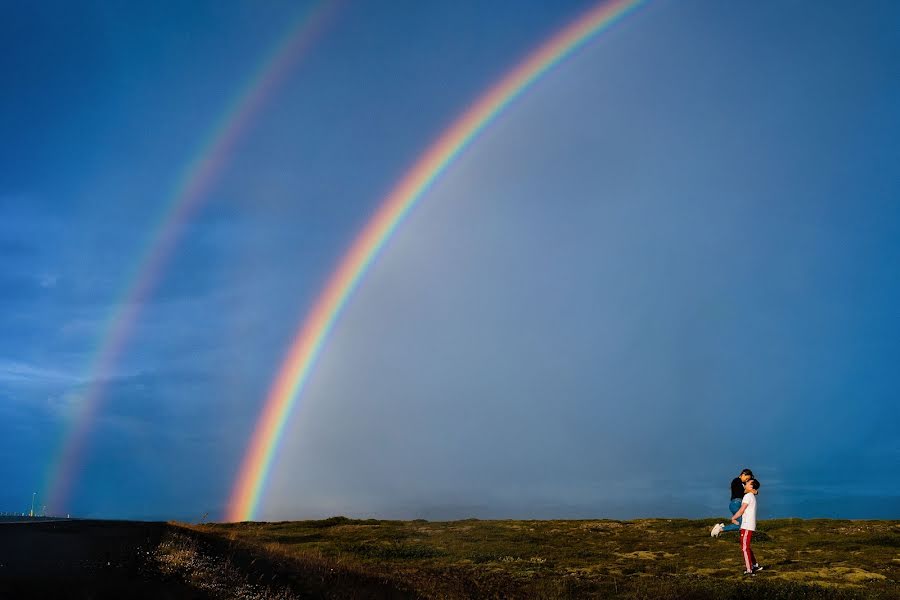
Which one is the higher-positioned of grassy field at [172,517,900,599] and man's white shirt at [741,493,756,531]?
man's white shirt at [741,493,756,531]

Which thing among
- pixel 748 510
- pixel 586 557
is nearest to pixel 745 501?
pixel 748 510

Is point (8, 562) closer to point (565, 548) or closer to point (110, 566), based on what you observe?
A: point (110, 566)

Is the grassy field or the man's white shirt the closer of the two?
the grassy field

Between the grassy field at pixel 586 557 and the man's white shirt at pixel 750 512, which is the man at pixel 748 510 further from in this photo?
the grassy field at pixel 586 557

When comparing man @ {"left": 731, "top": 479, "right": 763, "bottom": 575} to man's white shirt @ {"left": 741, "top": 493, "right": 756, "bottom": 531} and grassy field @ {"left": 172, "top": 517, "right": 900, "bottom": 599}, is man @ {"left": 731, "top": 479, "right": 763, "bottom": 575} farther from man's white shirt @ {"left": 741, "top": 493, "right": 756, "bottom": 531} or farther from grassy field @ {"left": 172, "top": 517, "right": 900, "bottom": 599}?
grassy field @ {"left": 172, "top": 517, "right": 900, "bottom": 599}

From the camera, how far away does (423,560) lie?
107ft

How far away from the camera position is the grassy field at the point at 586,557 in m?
23.2

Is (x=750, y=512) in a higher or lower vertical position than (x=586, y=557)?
higher

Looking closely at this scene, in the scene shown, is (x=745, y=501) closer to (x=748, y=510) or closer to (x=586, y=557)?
(x=748, y=510)

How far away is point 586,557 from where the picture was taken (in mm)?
34312

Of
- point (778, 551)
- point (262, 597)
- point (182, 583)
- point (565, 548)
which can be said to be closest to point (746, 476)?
point (778, 551)

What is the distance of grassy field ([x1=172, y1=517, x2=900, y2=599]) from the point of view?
2325 cm

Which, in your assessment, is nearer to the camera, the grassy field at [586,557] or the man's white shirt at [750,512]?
the grassy field at [586,557]

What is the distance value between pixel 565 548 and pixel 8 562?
28.7 m
